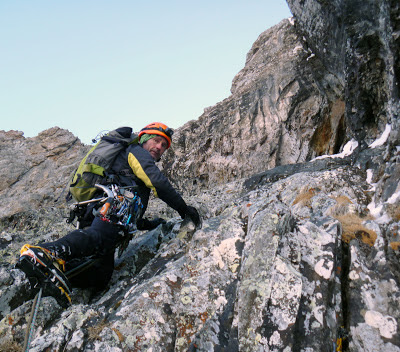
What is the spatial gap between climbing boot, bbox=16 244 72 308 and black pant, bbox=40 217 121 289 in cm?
32

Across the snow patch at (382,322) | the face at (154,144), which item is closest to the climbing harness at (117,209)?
the face at (154,144)

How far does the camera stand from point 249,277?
17.1ft

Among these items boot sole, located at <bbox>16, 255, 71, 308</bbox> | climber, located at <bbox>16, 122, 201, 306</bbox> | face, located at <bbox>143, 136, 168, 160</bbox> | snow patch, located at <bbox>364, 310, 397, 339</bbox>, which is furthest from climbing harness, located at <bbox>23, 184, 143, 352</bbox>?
snow patch, located at <bbox>364, 310, 397, 339</bbox>

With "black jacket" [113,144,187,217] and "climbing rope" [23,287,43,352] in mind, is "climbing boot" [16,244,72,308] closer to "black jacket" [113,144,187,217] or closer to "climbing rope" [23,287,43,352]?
"climbing rope" [23,287,43,352]

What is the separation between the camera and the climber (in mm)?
5609

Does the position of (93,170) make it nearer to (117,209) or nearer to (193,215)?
(117,209)

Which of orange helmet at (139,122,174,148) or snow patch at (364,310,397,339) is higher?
orange helmet at (139,122,174,148)

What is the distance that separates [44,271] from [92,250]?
121 cm

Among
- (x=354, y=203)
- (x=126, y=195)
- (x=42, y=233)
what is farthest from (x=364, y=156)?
(x=42, y=233)

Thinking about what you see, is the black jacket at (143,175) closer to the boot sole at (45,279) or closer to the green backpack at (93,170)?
the green backpack at (93,170)

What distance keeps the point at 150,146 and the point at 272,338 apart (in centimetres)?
560

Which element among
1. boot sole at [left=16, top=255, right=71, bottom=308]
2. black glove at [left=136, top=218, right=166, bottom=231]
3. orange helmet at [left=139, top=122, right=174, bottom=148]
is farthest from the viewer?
black glove at [left=136, top=218, right=166, bottom=231]

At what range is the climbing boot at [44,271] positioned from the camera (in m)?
5.45

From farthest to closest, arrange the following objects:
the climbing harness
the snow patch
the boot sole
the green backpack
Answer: the green backpack, the climbing harness, the boot sole, the snow patch
